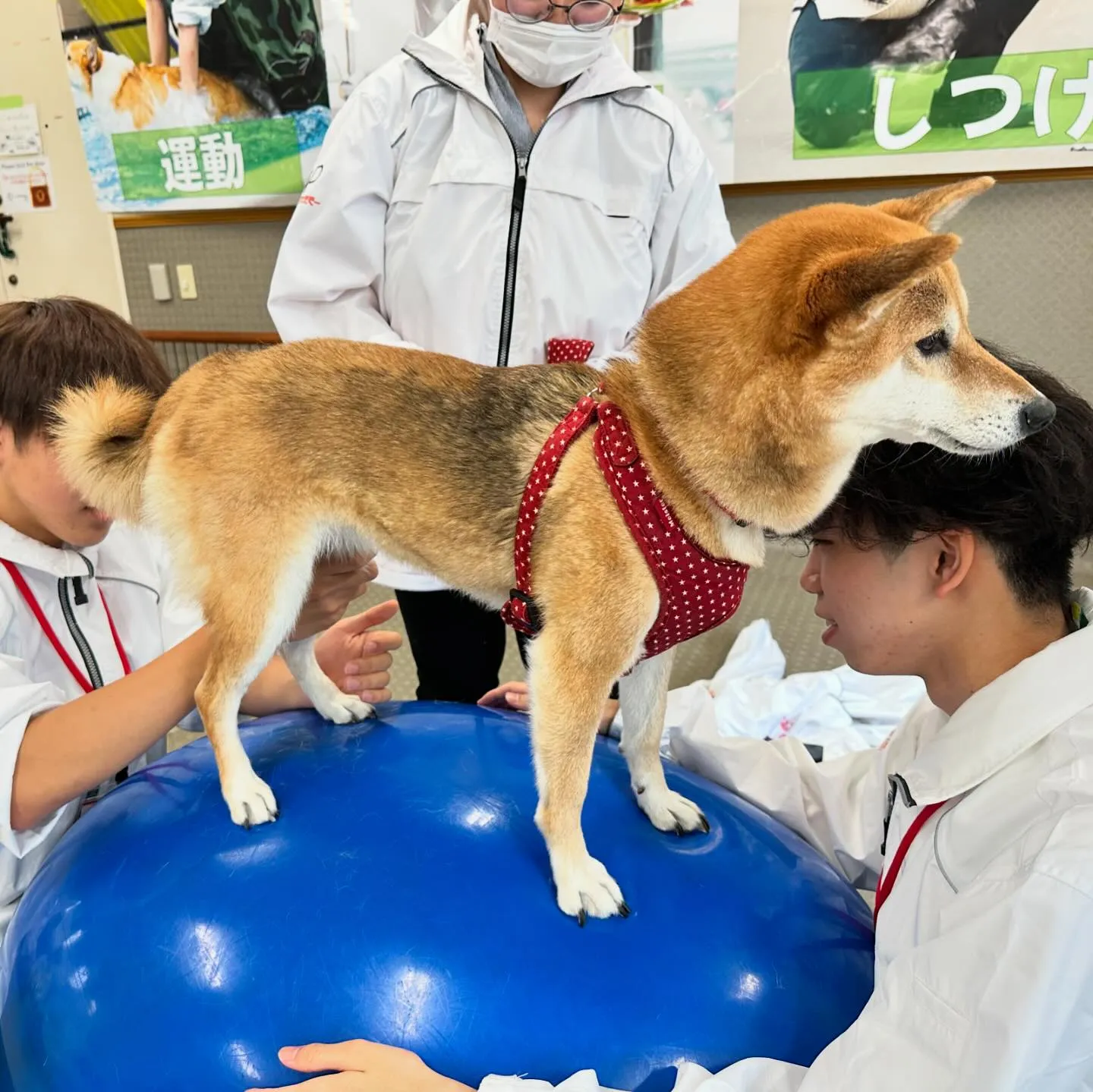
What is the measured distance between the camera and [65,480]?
111 cm

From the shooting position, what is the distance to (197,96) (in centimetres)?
311

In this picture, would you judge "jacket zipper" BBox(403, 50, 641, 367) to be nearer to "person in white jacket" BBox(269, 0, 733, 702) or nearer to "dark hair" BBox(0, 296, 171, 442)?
"person in white jacket" BBox(269, 0, 733, 702)

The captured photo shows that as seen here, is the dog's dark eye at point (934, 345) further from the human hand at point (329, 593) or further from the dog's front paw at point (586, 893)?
the human hand at point (329, 593)

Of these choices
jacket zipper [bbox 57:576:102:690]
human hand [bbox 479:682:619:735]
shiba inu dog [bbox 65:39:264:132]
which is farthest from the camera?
shiba inu dog [bbox 65:39:264:132]

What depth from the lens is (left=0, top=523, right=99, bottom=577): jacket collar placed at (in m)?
1.09

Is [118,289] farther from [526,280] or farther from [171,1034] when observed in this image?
[171,1034]

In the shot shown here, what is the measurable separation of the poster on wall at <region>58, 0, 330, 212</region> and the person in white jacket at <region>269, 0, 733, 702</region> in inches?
65.9

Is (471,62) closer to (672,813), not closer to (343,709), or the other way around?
(343,709)

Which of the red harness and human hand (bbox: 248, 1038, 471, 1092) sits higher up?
the red harness

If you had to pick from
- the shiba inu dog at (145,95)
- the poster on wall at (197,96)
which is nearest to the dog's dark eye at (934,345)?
the poster on wall at (197,96)

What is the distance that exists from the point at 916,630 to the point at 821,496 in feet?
0.56

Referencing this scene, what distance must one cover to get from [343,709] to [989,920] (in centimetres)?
87

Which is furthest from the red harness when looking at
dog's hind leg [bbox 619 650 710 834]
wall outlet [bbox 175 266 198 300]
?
wall outlet [bbox 175 266 198 300]

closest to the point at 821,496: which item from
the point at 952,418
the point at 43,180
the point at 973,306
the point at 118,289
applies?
the point at 952,418
